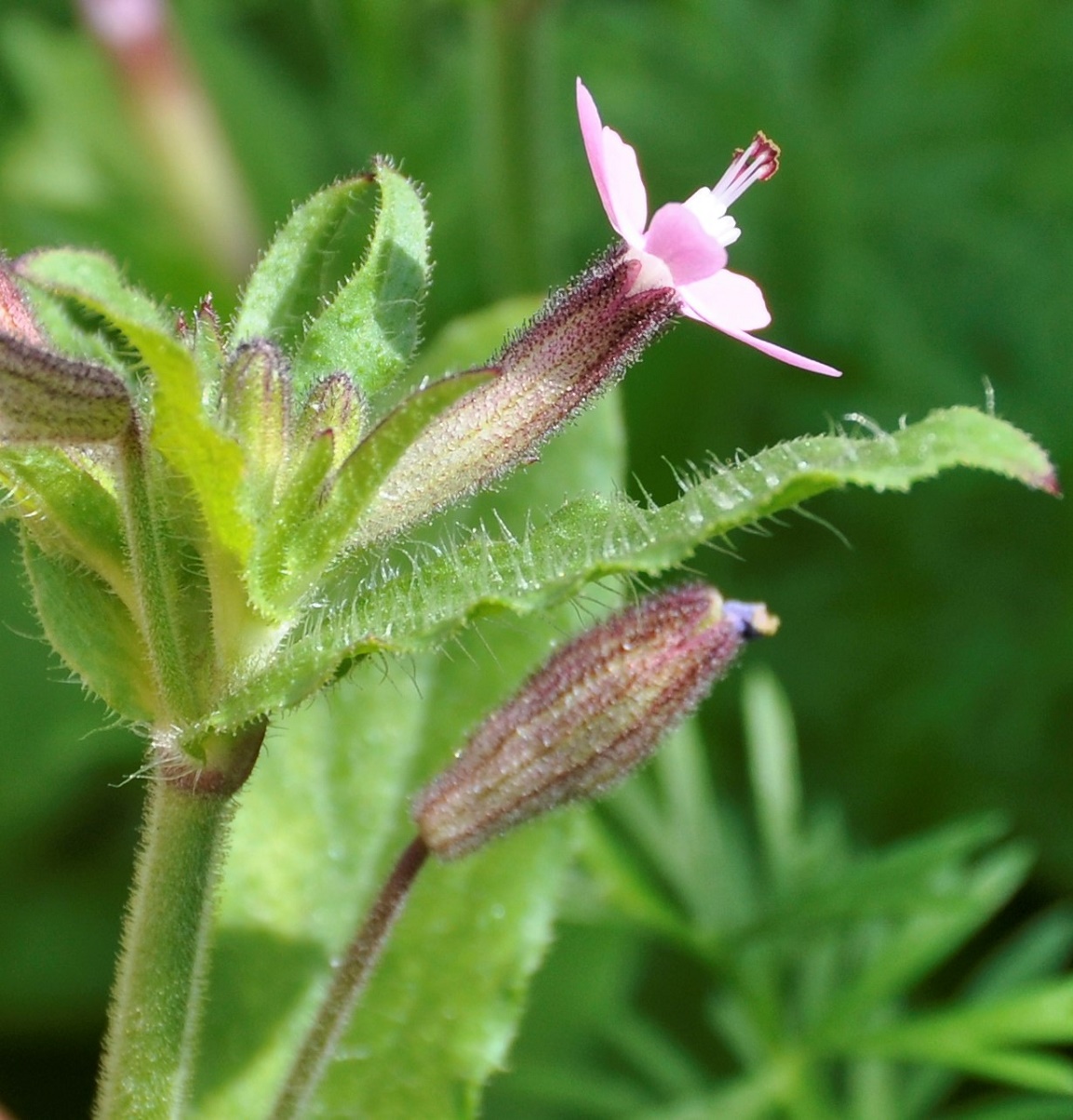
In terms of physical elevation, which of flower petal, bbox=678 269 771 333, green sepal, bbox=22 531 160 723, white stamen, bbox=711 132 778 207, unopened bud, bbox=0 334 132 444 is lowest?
green sepal, bbox=22 531 160 723

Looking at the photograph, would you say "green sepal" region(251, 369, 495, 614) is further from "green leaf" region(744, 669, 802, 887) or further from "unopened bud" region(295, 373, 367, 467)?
"green leaf" region(744, 669, 802, 887)

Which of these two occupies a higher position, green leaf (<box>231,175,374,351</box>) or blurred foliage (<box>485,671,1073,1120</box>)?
green leaf (<box>231,175,374,351</box>)

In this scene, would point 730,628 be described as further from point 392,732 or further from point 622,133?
point 622,133

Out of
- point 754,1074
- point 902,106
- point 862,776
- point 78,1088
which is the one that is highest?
point 902,106

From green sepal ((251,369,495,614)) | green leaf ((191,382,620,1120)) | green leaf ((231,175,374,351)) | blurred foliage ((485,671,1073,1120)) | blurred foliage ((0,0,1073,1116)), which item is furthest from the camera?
blurred foliage ((0,0,1073,1116))

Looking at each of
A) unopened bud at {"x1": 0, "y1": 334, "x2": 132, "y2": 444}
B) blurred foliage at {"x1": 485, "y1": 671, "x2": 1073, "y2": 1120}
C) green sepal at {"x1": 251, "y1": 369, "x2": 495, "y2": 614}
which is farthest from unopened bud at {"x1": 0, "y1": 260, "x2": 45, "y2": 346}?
blurred foliage at {"x1": 485, "y1": 671, "x2": 1073, "y2": 1120}

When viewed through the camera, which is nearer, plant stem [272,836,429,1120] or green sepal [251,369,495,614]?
green sepal [251,369,495,614]

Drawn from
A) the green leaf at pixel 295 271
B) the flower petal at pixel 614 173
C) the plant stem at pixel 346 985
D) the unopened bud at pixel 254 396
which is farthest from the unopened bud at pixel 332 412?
the plant stem at pixel 346 985

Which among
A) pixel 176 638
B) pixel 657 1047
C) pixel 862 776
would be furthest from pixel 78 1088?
pixel 176 638
